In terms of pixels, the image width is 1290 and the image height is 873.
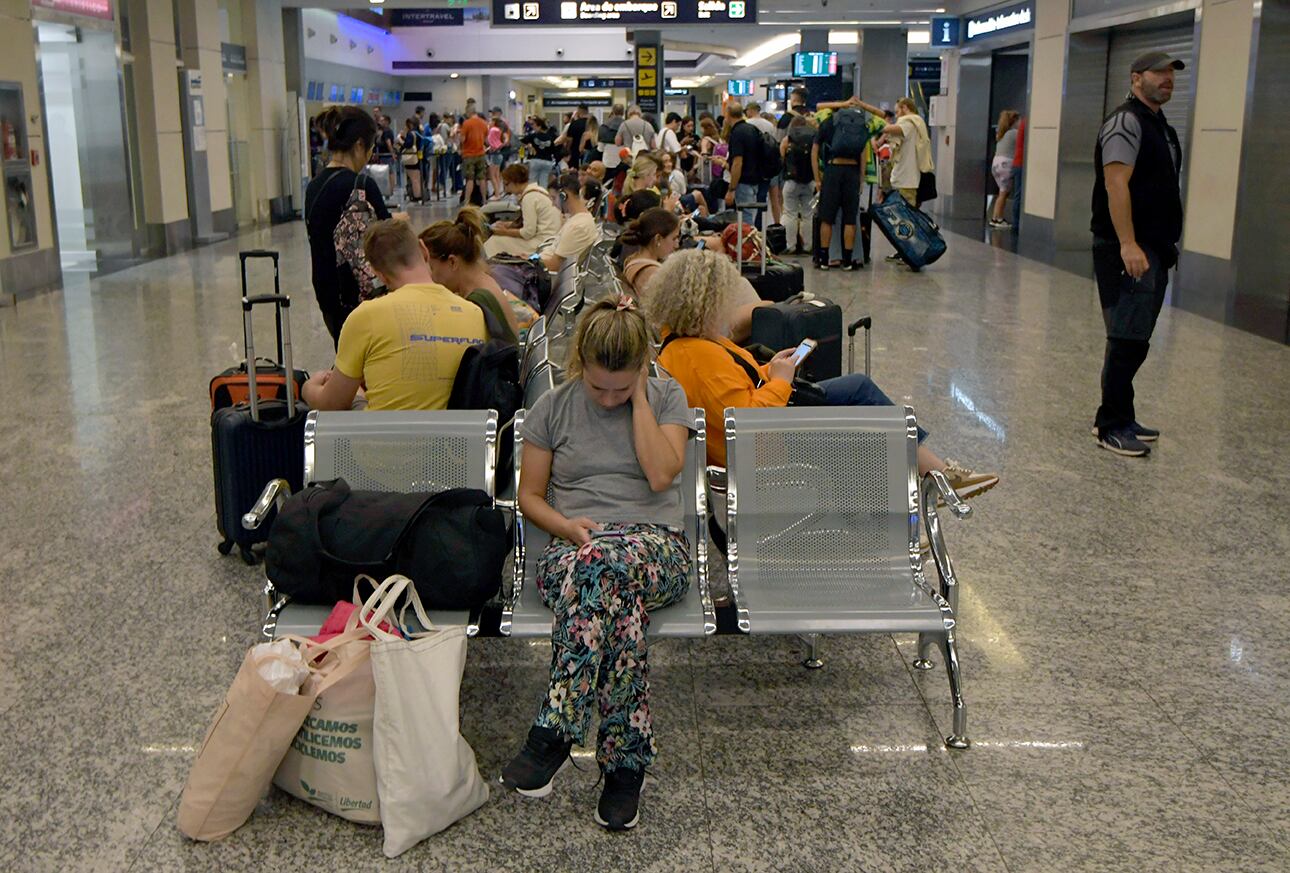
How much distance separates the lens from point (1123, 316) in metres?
6.02

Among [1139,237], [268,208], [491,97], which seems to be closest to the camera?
[1139,237]

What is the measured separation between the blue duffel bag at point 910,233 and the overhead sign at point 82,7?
8353 mm

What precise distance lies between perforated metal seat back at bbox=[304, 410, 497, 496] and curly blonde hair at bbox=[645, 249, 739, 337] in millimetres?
711

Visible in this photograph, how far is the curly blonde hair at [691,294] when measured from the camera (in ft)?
13.0

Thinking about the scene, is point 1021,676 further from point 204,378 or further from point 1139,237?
point 204,378

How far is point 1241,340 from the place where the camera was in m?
9.06

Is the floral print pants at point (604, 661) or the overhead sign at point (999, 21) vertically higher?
the overhead sign at point (999, 21)

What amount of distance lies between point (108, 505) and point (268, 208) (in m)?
16.4

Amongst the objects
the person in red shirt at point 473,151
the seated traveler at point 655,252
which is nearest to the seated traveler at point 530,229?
the seated traveler at point 655,252

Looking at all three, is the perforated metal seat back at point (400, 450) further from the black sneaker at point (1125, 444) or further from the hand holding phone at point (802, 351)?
the black sneaker at point (1125, 444)

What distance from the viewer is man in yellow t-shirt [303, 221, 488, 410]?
163 inches

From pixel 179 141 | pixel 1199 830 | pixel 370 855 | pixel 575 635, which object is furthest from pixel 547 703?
pixel 179 141

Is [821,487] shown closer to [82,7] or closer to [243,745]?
[243,745]

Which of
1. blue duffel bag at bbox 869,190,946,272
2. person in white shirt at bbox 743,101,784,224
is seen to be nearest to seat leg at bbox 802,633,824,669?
blue duffel bag at bbox 869,190,946,272
